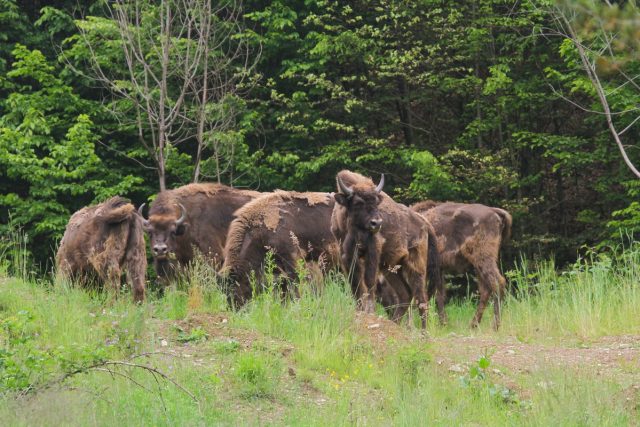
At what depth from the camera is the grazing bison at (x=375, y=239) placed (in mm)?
12469

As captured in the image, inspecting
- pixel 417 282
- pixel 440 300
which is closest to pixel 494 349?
pixel 417 282

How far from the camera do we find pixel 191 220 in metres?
15.6

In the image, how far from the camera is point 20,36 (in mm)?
25609

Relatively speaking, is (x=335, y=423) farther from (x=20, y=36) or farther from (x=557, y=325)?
(x=20, y=36)

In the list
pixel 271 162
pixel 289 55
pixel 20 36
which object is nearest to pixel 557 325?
pixel 271 162

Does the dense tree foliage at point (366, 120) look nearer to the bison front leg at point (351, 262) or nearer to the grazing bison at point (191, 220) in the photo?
the grazing bison at point (191, 220)

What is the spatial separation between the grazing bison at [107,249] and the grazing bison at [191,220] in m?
1.37

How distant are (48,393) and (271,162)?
1620cm

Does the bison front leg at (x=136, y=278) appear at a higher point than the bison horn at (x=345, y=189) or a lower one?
lower

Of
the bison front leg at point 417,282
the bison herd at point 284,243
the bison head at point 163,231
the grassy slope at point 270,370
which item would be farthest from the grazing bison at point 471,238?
the grassy slope at point 270,370

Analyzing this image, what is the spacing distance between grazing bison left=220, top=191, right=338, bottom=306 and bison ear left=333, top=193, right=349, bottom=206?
85 centimetres

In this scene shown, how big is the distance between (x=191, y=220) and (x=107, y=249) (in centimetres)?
235

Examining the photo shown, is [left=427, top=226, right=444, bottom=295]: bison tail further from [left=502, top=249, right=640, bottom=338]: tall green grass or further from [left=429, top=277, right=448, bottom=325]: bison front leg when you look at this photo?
[left=502, top=249, right=640, bottom=338]: tall green grass

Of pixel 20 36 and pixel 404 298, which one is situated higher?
pixel 20 36
